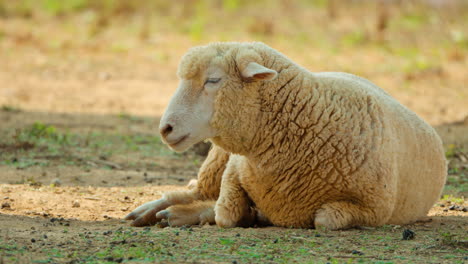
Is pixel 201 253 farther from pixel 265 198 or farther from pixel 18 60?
pixel 18 60

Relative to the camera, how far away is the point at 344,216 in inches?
191

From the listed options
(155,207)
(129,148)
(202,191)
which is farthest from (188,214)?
(129,148)

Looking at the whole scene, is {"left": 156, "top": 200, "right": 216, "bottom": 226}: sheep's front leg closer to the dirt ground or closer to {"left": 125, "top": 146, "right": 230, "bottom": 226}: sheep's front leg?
{"left": 125, "top": 146, "right": 230, "bottom": 226}: sheep's front leg

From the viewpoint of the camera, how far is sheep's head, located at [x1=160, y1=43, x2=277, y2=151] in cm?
476

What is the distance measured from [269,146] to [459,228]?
1570mm

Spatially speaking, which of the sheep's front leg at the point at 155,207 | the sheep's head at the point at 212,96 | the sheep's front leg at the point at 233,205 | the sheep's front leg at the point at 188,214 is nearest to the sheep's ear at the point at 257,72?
the sheep's head at the point at 212,96

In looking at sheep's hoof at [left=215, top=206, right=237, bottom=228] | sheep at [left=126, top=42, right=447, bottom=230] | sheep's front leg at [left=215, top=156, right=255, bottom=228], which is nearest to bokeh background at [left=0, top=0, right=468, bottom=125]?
sheep at [left=126, top=42, right=447, bottom=230]

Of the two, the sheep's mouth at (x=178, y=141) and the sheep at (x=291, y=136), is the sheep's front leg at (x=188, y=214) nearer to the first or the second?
the sheep at (x=291, y=136)

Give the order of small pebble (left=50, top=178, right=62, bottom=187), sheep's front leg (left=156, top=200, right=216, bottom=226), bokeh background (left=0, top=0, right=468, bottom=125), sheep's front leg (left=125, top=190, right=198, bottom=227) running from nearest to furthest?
sheep's front leg (left=156, top=200, right=216, bottom=226)
sheep's front leg (left=125, top=190, right=198, bottom=227)
small pebble (left=50, top=178, right=62, bottom=187)
bokeh background (left=0, top=0, right=468, bottom=125)

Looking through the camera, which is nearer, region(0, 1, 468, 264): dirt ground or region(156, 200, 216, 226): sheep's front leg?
region(0, 1, 468, 264): dirt ground

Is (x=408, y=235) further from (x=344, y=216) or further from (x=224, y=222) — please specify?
(x=224, y=222)

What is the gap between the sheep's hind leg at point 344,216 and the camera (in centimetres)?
482

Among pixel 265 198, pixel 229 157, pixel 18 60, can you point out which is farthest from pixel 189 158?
pixel 18 60

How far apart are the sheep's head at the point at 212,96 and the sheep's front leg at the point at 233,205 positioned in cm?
60
